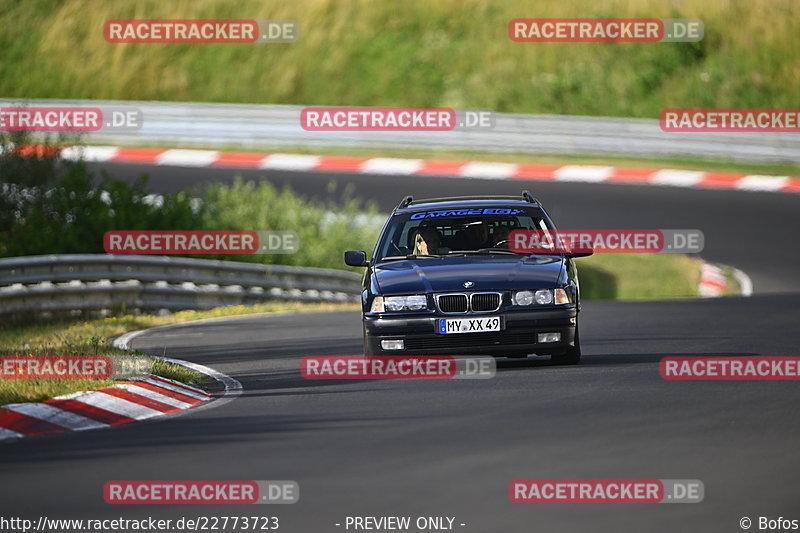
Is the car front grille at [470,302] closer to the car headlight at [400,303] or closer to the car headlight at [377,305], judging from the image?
the car headlight at [400,303]

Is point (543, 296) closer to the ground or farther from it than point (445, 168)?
closer to the ground

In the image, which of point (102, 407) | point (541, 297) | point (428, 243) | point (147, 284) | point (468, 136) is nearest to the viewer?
point (102, 407)

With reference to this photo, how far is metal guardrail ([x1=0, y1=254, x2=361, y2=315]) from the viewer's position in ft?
69.0

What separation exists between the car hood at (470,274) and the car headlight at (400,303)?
0.05 m

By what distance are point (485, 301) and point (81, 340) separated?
5866mm

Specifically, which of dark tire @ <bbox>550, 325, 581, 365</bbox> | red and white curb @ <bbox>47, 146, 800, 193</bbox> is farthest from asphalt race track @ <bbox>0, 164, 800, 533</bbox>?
red and white curb @ <bbox>47, 146, 800, 193</bbox>

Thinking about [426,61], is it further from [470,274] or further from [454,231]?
[470,274]

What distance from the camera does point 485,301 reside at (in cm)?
1264

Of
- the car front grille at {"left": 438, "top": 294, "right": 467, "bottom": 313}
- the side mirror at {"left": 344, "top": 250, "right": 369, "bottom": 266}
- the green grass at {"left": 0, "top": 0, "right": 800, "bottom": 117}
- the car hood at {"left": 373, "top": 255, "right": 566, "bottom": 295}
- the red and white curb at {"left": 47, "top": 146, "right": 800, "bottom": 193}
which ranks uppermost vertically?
the green grass at {"left": 0, "top": 0, "right": 800, "bottom": 117}

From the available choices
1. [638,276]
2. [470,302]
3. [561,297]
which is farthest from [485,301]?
[638,276]

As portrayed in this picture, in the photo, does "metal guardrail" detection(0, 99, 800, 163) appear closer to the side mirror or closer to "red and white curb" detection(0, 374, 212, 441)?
the side mirror

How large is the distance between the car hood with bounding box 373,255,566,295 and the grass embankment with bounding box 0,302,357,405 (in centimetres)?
188

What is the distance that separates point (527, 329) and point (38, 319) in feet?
34.3

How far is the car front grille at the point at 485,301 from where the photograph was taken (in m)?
12.6
